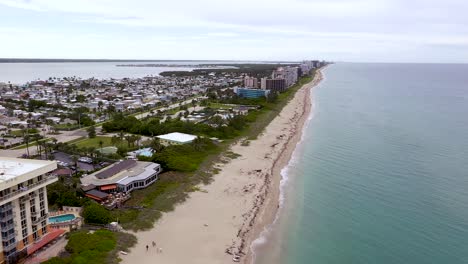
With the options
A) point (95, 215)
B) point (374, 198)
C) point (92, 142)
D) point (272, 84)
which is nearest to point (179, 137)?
point (92, 142)

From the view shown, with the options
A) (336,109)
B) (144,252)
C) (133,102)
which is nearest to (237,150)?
(144,252)

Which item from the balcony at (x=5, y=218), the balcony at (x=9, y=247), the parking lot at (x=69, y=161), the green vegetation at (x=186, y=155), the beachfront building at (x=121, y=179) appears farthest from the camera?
the parking lot at (x=69, y=161)

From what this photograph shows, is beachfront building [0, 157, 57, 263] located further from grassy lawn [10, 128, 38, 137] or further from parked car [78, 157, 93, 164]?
grassy lawn [10, 128, 38, 137]

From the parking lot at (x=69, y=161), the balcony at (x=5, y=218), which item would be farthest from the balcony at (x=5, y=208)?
the parking lot at (x=69, y=161)

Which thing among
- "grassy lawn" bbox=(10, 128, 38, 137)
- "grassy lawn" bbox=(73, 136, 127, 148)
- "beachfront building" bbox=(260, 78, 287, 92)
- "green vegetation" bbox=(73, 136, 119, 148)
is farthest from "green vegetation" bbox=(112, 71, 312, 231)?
"beachfront building" bbox=(260, 78, 287, 92)

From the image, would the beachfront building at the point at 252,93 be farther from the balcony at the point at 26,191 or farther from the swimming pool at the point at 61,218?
the balcony at the point at 26,191

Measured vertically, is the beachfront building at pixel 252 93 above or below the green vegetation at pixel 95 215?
above

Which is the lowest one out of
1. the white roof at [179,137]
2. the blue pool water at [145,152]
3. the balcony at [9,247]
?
the blue pool water at [145,152]

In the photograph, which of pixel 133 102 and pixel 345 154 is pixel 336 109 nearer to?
pixel 345 154
